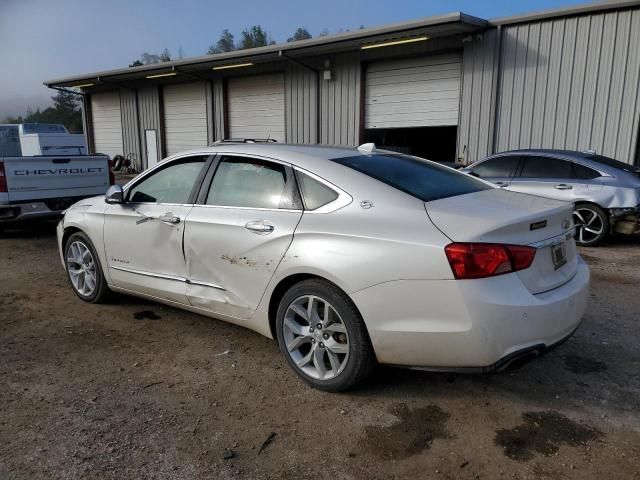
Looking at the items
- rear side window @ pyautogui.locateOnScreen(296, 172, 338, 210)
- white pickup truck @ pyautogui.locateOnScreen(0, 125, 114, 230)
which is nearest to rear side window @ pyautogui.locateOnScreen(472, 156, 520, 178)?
rear side window @ pyautogui.locateOnScreen(296, 172, 338, 210)

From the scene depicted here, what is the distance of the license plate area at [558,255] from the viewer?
10.2 ft

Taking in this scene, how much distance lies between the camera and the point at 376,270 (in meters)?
2.95

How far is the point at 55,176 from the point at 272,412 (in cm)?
688

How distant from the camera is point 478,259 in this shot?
108 inches

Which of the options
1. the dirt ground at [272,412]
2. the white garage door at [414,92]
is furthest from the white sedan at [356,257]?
the white garage door at [414,92]

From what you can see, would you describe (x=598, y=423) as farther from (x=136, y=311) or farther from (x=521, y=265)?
(x=136, y=311)

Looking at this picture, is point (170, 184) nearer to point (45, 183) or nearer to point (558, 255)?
point (558, 255)

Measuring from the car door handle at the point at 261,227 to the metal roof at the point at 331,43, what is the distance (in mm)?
9654

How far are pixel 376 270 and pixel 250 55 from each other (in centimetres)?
1448

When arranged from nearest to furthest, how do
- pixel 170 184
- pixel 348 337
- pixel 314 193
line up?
pixel 348 337 < pixel 314 193 < pixel 170 184

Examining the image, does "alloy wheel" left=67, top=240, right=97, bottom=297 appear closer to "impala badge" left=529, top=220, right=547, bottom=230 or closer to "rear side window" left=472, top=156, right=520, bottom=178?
"impala badge" left=529, top=220, right=547, bottom=230

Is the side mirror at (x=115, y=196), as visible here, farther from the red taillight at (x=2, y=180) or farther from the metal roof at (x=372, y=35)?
the metal roof at (x=372, y=35)

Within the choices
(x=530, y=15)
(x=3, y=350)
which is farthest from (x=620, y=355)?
(x=530, y=15)

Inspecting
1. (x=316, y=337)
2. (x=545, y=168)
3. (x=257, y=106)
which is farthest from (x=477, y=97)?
(x=316, y=337)
